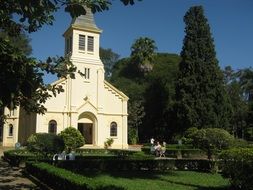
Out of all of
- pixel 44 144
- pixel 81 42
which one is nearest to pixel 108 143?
pixel 81 42

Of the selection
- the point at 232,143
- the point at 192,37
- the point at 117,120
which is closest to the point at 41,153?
the point at 232,143

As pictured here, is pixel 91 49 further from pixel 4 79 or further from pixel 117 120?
pixel 4 79

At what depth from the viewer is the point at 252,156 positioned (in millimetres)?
13508

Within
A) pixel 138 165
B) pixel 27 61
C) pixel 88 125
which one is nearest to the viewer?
pixel 27 61

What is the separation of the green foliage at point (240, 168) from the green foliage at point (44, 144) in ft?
38.2

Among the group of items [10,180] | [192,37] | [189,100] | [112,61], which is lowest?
[10,180]

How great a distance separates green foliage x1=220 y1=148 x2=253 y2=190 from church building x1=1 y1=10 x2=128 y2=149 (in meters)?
28.9

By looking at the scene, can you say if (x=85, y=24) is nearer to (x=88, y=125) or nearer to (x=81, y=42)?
(x=81, y=42)

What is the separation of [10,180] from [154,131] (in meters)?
42.2

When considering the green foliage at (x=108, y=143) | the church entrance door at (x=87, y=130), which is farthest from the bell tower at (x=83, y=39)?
the green foliage at (x=108, y=143)

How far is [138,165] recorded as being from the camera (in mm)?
23344

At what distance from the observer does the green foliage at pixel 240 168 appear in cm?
1347

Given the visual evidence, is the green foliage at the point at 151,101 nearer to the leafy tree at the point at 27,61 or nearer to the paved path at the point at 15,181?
the paved path at the point at 15,181

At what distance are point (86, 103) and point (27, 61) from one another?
1395 inches
